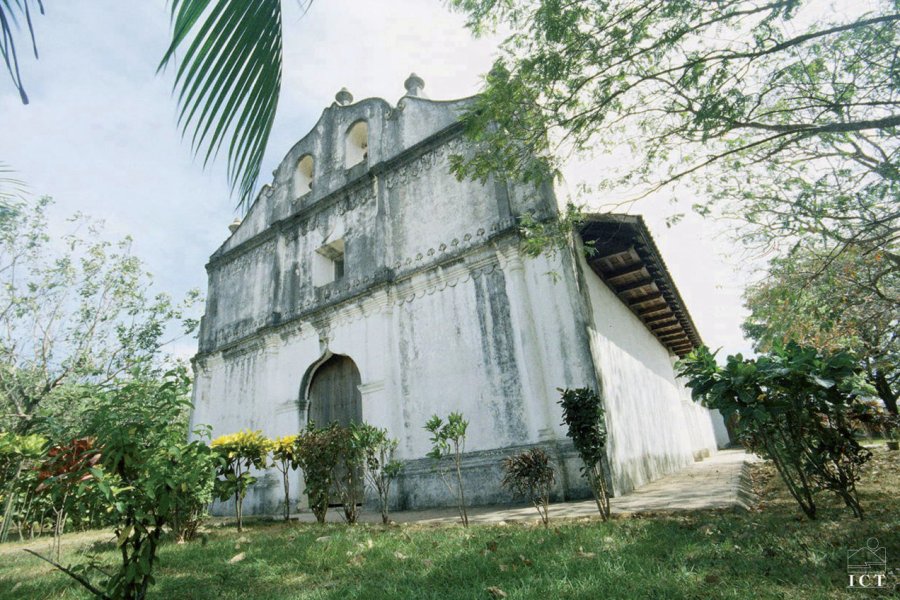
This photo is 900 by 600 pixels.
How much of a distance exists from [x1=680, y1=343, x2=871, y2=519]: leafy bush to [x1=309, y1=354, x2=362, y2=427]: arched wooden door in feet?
22.4

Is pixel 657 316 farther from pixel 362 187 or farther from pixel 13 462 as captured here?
pixel 13 462

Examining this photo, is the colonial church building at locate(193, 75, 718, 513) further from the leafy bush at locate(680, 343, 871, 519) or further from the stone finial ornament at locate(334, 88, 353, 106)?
the leafy bush at locate(680, 343, 871, 519)

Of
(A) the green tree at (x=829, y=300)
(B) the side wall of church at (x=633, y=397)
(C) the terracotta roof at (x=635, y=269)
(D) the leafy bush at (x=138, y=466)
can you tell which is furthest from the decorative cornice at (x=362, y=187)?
(D) the leafy bush at (x=138, y=466)

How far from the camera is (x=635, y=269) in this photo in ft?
33.1

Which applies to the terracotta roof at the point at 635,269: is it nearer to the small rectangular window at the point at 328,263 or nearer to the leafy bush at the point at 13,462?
the small rectangular window at the point at 328,263

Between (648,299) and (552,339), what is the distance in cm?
650

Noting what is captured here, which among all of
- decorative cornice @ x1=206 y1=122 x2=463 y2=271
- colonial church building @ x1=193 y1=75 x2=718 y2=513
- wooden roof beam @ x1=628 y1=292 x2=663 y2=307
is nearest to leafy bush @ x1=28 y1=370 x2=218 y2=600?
colonial church building @ x1=193 y1=75 x2=718 y2=513

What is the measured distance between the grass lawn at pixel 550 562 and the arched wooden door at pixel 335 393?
14.9 ft

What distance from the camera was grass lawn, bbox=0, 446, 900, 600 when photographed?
8.30 ft

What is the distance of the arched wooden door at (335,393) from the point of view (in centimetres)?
939

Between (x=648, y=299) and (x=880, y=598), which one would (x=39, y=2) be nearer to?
(x=880, y=598)

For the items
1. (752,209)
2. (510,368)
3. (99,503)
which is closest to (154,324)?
(510,368)

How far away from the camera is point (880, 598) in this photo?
2150 mm

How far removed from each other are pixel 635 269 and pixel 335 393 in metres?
6.93
